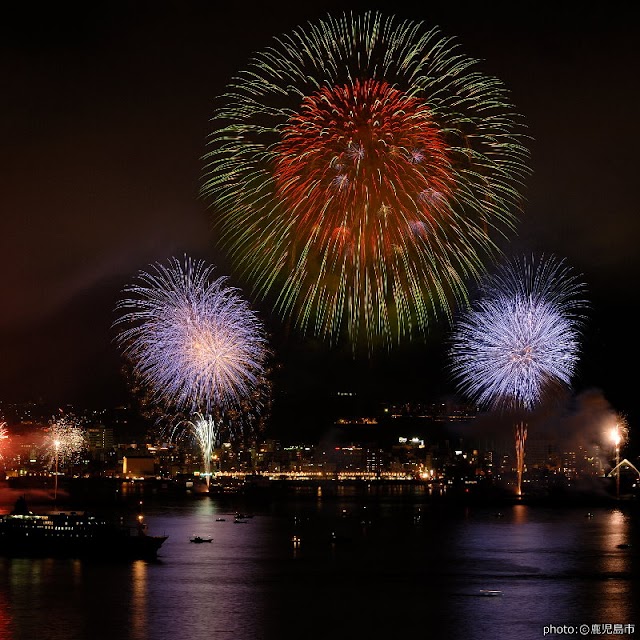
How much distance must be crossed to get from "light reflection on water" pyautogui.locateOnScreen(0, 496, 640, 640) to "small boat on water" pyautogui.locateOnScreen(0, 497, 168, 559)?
6.00ft

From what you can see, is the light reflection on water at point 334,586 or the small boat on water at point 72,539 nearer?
the light reflection on water at point 334,586

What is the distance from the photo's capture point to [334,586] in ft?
169

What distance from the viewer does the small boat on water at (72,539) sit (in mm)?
62156

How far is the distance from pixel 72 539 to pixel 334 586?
63.7ft

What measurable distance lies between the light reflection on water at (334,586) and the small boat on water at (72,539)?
1.83m

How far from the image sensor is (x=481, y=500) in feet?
447

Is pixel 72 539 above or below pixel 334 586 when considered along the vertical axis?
above

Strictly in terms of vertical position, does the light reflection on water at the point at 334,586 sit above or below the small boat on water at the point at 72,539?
below

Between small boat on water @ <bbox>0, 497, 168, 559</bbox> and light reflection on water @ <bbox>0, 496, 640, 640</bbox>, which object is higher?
small boat on water @ <bbox>0, 497, 168, 559</bbox>

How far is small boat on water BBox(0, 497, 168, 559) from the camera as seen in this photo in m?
62.2

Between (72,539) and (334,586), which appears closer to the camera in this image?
(334,586)

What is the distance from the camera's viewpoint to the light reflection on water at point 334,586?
136 ft

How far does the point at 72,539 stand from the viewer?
63.1 metres

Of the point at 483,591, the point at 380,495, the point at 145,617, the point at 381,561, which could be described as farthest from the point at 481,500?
the point at 145,617
